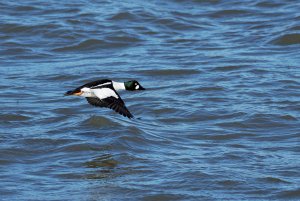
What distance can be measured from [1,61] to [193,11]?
505cm

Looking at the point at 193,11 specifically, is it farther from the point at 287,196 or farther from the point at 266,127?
the point at 287,196

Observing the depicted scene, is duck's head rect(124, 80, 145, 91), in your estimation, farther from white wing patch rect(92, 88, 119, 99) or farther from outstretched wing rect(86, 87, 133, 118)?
white wing patch rect(92, 88, 119, 99)

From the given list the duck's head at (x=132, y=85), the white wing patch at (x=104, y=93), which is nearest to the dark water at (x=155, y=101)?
the duck's head at (x=132, y=85)

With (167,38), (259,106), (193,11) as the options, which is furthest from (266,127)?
(193,11)

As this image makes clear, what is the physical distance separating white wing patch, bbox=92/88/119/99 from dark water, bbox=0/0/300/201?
0.63 m

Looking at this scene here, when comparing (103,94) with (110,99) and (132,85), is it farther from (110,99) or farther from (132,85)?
(132,85)

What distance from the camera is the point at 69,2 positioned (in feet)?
61.9

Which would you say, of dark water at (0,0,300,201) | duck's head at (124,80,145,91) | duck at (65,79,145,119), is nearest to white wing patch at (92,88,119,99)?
duck at (65,79,145,119)

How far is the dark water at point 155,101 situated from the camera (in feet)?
30.0

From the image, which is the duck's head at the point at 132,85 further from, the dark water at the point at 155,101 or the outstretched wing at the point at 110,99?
the outstretched wing at the point at 110,99

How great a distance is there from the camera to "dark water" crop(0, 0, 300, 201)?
360 inches

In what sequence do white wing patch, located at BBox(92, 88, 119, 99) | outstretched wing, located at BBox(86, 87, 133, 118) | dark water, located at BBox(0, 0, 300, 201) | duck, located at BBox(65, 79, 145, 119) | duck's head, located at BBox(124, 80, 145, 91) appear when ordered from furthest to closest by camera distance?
1. duck's head, located at BBox(124, 80, 145, 91)
2. white wing patch, located at BBox(92, 88, 119, 99)
3. duck, located at BBox(65, 79, 145, 119)
4. outstretched wing, located at BBox(86, 87, 133, 118)
5. dark water, located at BBox(0, 0, 300, 201)

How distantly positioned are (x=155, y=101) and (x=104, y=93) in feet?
7.79

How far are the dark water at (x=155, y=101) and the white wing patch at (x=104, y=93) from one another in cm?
63
